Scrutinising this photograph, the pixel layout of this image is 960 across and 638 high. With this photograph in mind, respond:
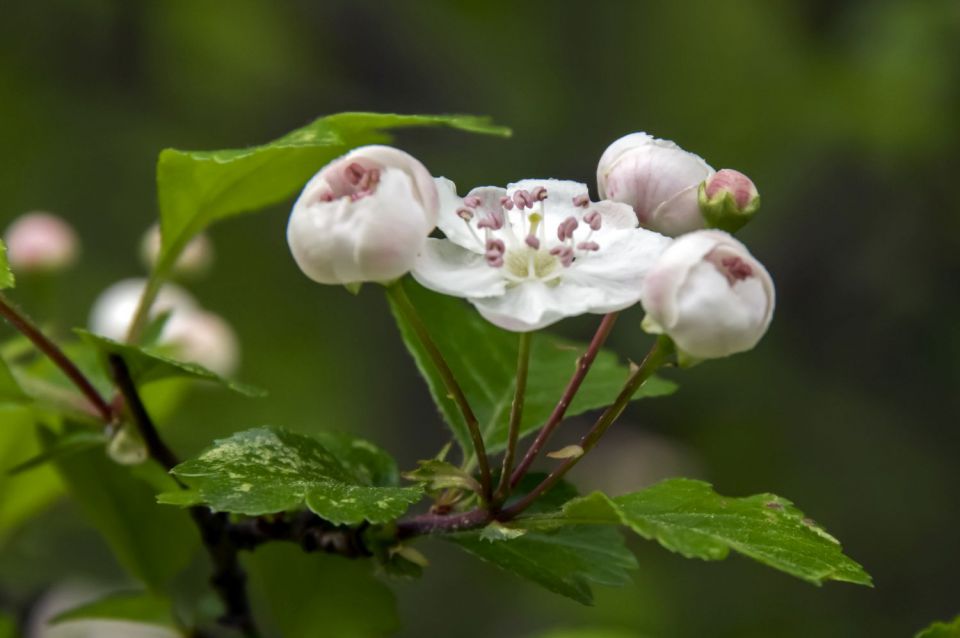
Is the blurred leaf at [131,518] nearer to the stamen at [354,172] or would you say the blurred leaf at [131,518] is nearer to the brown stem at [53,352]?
the brown stem at [53,352]

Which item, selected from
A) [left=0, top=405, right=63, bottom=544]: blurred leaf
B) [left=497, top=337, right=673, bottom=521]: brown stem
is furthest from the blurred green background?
[left=497, top=337, right=673, bottom=521]: brown stem

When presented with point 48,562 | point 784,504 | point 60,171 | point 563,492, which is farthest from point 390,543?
point 60,171

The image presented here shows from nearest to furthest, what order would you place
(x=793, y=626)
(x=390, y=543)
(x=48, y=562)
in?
(x=390, y=543), (x=48, y=562), (x=793, y=626)

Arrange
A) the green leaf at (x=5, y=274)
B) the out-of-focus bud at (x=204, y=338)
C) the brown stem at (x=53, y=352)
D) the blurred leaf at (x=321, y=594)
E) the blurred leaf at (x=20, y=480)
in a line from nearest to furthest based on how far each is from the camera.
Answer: the green leaf at (x=5, y=274)
the brown stem at (x=53, y=352)
the blurred leaf at (x=321, y=594)
the blurred leaf at (x=20, y=480)
the out-of-focus bud at (x=204, y=338)

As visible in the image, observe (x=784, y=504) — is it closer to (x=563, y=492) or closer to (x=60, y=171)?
(x=563, y=492)

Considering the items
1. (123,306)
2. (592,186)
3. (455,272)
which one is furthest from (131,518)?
(592,186)

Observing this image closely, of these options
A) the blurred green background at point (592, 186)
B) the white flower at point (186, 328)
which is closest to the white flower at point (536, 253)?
the white flower at point (186, 328)

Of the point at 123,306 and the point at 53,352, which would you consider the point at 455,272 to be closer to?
the point at 53,352
